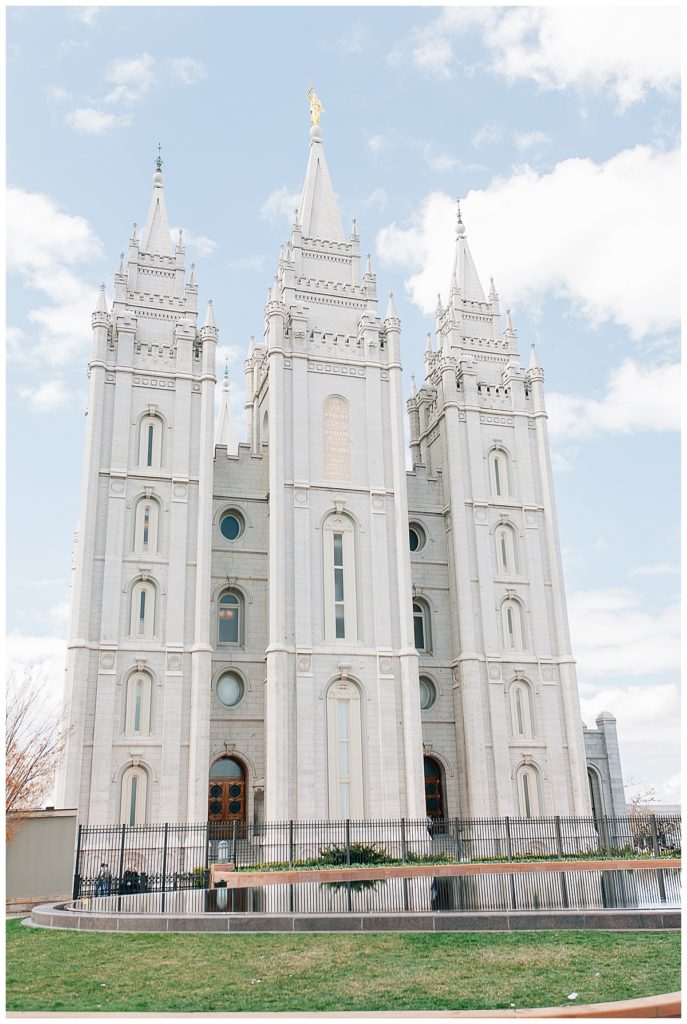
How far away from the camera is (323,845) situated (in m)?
29.0

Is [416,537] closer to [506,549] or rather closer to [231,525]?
[506,549]

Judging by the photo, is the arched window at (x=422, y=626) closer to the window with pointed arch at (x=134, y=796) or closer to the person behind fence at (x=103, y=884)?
the window with pointed arch at (x=134, y=796)

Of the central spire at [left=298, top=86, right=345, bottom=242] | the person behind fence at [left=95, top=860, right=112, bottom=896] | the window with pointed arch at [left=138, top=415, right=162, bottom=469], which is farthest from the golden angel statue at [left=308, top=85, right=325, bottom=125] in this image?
the person behind fence at [left=95, top=860, right=112, bottom=896]

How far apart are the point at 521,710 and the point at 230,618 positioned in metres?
12.7

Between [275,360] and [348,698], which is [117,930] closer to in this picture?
[348,698]

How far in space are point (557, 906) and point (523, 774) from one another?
1883cm

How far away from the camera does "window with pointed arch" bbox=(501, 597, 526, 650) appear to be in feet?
124

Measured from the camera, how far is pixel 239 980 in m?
10.1

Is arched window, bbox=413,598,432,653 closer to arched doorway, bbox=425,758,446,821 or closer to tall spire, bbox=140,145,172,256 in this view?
arched doorway, bbox=425,758,446,821

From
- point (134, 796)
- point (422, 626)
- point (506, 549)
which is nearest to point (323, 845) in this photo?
point (134, 796)

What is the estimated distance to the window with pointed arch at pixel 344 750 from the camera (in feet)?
105

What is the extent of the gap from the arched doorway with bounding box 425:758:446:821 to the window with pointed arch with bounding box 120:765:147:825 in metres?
11.9

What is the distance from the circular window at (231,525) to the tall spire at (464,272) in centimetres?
1670

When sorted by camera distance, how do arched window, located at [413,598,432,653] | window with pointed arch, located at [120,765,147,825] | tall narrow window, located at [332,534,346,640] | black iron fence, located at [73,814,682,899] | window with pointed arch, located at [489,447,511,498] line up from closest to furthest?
black iron fence, located at [73,814,682,899]
window with pointed arch, located at [120,765,147,825]
tall narrow window, located at [332,534,346,640]
arched window, located at [413,598,432,653]
window with pointed arch, located at [489,447,511,498]
